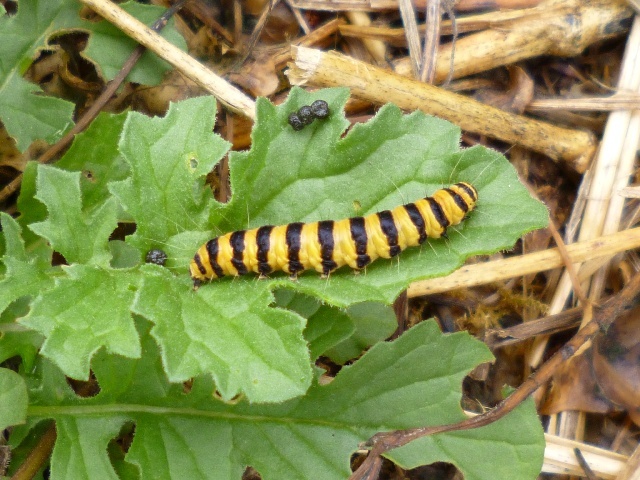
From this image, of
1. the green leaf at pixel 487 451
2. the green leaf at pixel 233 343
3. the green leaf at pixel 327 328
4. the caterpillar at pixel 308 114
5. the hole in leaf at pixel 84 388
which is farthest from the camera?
the hole in leaf at pixel 84 388

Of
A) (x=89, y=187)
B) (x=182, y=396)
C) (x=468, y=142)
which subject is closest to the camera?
(x=182, y=396)

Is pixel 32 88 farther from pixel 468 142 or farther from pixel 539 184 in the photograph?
pixel 539 184

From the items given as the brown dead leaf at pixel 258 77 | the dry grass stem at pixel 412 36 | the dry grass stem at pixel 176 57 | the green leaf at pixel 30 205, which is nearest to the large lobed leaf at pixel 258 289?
the green leaf at pixel 30 205

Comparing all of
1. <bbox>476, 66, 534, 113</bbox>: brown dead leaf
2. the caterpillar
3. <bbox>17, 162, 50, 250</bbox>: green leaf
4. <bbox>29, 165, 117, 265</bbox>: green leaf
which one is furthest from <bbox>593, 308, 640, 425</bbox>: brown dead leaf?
<bbox>17, 162, 50, 250</bbox>: green leaf

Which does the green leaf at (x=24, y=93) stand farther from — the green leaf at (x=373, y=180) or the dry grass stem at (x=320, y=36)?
the dry grass stem at (x=320, y=36)

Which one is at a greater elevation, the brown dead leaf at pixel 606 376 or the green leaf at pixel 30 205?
the green leaf at pixel 30 205

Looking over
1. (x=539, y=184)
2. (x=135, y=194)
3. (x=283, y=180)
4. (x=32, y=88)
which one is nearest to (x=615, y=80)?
(x=539, y=184)

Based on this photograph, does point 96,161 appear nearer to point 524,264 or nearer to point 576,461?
point 524,264
